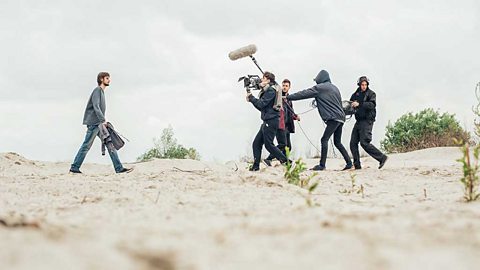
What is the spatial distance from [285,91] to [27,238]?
32.8 ft

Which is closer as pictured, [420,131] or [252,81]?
[252,81]

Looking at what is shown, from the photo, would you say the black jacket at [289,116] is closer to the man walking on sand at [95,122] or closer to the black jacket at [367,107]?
the black jacket at [367,107]

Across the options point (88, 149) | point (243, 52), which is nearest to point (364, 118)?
point (243, 52)

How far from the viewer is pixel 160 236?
8.83ft

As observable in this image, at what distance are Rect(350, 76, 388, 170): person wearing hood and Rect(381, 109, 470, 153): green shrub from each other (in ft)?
25.1

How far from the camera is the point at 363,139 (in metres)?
11.4

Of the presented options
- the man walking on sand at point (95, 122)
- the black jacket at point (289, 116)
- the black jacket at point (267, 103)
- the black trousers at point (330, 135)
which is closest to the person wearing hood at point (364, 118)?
the black trousers at point (330, 135)

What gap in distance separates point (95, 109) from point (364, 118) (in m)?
4.86

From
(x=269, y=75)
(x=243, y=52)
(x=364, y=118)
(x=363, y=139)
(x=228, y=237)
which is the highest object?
(x=243, y=52)

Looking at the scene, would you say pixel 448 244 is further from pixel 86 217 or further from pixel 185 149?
pixel 185 149

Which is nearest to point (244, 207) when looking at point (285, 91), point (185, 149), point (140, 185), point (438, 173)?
point (140, 185)

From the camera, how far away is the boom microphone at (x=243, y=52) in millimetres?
11641

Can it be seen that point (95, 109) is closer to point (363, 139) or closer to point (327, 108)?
point (327, 108)

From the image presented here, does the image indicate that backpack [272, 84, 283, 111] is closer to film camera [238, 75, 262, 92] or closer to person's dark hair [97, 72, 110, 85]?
film camera [238, 75, 262, 92]
